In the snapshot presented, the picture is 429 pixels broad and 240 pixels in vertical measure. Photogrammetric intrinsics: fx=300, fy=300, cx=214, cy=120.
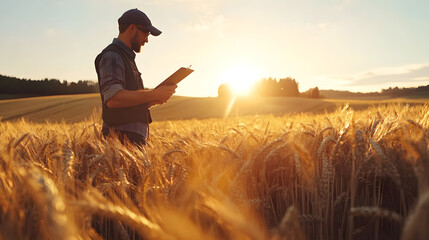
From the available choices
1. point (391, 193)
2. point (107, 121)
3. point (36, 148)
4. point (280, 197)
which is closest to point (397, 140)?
point (391, 193)

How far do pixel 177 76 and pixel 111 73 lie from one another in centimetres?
59

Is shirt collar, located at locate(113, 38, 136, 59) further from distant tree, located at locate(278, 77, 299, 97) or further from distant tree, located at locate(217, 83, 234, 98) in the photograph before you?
distant tree, located at locate(278, 77, 299, 97)

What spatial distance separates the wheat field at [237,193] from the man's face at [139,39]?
1652mm

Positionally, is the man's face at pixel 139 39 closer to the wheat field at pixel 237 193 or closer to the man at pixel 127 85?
the man at pixel 127 85

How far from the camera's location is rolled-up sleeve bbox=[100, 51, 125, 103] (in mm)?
2655

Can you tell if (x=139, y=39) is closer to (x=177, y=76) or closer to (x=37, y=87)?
(x=177, y=76)

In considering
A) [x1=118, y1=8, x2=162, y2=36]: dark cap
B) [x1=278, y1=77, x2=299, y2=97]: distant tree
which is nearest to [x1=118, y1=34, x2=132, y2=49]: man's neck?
[x1=118, y1=8, x2=162, y2=36]: dark cap

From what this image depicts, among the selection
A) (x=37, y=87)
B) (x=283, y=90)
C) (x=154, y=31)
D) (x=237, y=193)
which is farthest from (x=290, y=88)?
(x=237, y=193)

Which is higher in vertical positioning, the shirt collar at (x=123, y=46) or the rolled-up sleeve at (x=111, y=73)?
the shirt collar at (x=123, y=46)

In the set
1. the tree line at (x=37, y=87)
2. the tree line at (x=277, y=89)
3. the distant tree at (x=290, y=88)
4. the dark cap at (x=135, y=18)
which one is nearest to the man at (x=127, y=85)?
the dark cap at (x=135, y=18)

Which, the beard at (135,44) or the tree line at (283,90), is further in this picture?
the tree line at (283,90)

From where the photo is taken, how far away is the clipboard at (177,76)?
2.75m

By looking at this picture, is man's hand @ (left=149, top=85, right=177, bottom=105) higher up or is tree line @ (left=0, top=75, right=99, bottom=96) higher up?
tree line @ (left=0, top=75, right=99, bottom=96)

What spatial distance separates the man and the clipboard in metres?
0.06
